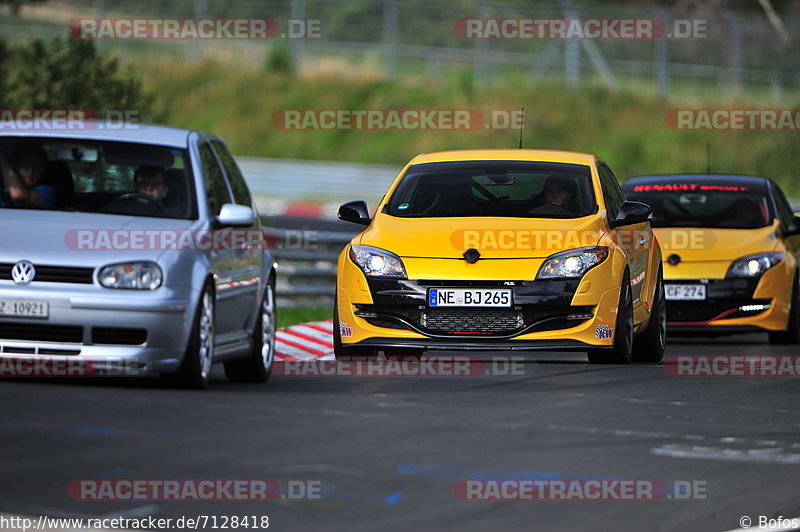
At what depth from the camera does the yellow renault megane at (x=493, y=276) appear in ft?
42.1

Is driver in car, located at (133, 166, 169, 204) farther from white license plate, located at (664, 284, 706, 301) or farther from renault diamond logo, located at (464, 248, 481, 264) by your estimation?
white license plate, located at (664, 284, 706, 301)

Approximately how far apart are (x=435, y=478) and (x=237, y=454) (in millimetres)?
977

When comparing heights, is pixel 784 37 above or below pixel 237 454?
above

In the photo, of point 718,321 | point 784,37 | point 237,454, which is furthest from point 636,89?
point 237,454

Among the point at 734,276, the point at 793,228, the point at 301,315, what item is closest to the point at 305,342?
the point at 734,276

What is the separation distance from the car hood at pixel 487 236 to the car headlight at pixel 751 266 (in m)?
3.88

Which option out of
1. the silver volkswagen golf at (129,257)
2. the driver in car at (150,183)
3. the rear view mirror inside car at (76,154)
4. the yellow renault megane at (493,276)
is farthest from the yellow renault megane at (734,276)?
the rear view mirror inside car at (76,154)

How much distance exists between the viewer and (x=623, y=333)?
13.3 meters

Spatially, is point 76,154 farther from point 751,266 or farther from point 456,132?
point 456,132

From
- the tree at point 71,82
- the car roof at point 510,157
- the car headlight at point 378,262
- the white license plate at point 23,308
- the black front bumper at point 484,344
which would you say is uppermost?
the tree at point 71,82

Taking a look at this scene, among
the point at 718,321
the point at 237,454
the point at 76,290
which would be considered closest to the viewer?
the point at 237,454

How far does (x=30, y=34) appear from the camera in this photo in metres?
48.8

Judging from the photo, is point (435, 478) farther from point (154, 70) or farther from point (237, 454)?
point (154, 70)

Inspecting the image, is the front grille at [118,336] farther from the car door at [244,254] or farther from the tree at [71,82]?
the tree at [71,82]
